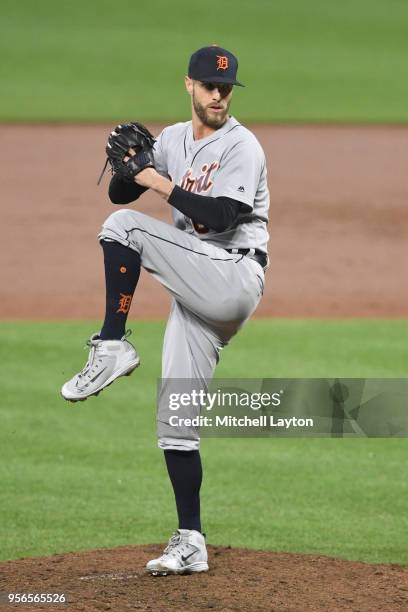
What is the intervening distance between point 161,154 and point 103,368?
1.03 metres

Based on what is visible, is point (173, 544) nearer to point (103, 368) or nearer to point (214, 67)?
point (103, 368)

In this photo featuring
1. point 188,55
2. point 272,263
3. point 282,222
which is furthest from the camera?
point 188,55

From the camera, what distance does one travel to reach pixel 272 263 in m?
13.9

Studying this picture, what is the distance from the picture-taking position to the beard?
17.0 feet

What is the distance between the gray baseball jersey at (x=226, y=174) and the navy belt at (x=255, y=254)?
0.02m

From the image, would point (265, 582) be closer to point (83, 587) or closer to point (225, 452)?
point (83, 587)

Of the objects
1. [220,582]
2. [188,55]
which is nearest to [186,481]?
[220,582]

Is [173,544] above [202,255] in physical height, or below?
below

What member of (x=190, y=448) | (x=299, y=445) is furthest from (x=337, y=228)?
(x=190, y=448)

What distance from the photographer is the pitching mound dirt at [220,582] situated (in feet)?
16.2

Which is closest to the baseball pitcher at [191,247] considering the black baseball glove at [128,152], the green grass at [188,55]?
the black baseball glove at [128,152]

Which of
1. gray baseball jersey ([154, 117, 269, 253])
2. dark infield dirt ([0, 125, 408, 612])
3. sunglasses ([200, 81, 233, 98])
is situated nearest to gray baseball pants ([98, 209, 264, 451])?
gray baseball jersey ([154, 117, 269, 253])

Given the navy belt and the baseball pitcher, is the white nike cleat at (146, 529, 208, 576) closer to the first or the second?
the baseball pitcher

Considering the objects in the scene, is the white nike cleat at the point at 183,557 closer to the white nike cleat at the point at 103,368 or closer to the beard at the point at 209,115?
the white nike cleat at the point at 103,368
